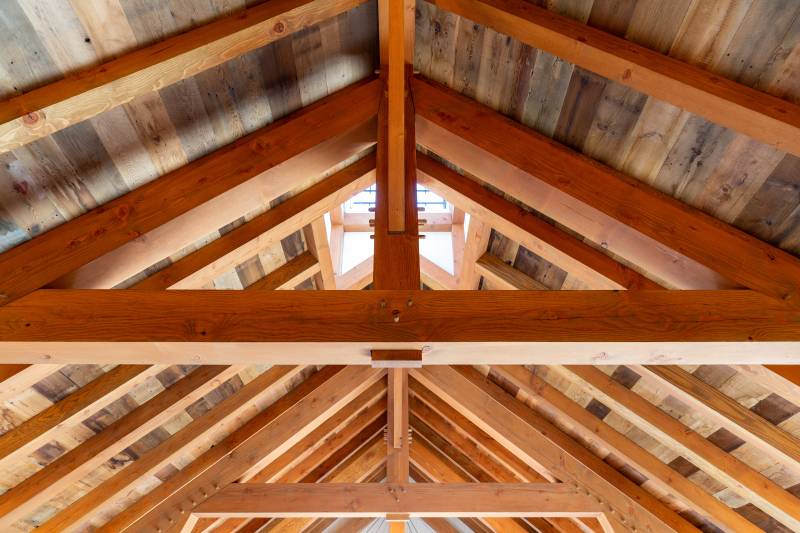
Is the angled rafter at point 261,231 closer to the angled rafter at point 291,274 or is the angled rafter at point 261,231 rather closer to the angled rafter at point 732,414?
the angled rafter at point 291,274

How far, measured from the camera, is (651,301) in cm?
171

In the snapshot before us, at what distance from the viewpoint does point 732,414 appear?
2523 millimetres

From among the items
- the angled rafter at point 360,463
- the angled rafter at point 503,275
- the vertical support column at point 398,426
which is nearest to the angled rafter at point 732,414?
the angled rafter at point 503,275

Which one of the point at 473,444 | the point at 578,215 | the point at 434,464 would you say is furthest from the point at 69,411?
the point at 434,464

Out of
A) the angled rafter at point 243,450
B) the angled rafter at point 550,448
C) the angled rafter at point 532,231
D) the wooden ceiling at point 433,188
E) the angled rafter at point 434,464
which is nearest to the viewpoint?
the wooden ceiling at point 433,188

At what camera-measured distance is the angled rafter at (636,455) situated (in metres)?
3.16

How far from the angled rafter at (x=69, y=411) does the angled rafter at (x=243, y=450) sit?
149 cm

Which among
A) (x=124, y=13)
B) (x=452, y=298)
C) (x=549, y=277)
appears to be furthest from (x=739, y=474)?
(x=124, y=13)

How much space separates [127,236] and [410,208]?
1.06m

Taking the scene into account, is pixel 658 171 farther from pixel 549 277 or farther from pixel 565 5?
pixel 549 277

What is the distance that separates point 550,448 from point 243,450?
2379mm

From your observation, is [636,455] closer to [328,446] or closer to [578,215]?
[578,215]

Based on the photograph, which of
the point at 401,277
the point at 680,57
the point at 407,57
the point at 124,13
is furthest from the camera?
the point at 407,57

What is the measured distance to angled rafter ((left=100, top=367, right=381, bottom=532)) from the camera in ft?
12.6
